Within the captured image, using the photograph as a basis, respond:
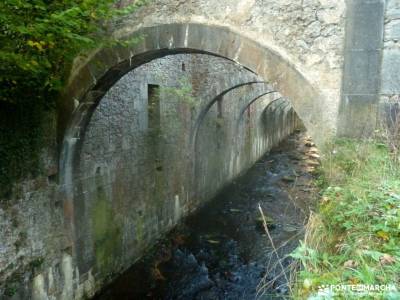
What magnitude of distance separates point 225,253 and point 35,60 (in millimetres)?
5487

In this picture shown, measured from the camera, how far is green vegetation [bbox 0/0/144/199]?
286 cm

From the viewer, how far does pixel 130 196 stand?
6309 millimetres

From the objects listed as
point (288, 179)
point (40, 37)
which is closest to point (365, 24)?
point (40, 37)

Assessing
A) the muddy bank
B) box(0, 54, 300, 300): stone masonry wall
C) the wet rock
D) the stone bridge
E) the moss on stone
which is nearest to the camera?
the stone bridge

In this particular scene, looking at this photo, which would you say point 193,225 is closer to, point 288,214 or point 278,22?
point 288,214

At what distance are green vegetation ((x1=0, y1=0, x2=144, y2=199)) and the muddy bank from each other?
A: 2537 millimetres

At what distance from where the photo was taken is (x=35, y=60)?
10.7 feet

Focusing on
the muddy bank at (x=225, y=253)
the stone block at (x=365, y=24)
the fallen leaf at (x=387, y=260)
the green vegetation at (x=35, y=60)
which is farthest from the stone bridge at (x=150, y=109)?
the fallen leaf at (x=387, y=260)

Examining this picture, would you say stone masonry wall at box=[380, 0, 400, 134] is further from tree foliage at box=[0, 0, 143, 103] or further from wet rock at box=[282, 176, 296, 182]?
wet rock at box=[282, 176, 296, 182]

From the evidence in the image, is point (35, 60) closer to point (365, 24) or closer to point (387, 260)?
point (365, 24)

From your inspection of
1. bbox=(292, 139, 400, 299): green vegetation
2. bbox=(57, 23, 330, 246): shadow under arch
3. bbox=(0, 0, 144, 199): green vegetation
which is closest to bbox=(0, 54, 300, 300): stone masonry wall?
bbox=(57, 23, 330, 246): shadow under arch

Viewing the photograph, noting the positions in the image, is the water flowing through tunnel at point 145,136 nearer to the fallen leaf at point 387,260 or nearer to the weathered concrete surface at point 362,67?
the weathered concrete surface at point 362,67

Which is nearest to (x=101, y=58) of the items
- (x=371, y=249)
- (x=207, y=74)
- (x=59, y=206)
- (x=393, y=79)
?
(x=59, y=206)

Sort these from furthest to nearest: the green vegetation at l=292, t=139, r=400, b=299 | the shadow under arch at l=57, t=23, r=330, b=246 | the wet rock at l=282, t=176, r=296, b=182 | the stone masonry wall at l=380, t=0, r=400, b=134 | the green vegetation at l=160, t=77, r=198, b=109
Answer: the wet rock at l=282, t=176, r=296, b=182
the green vegetation at l=160, t=77, r=198, b=109
the shadow under arch at l=57, t=23, r=330, b=246
the stone masonry wall at l=380, t=0, r=400, b=134
the green vegetation at l=292, t=139, r=400, b=299
